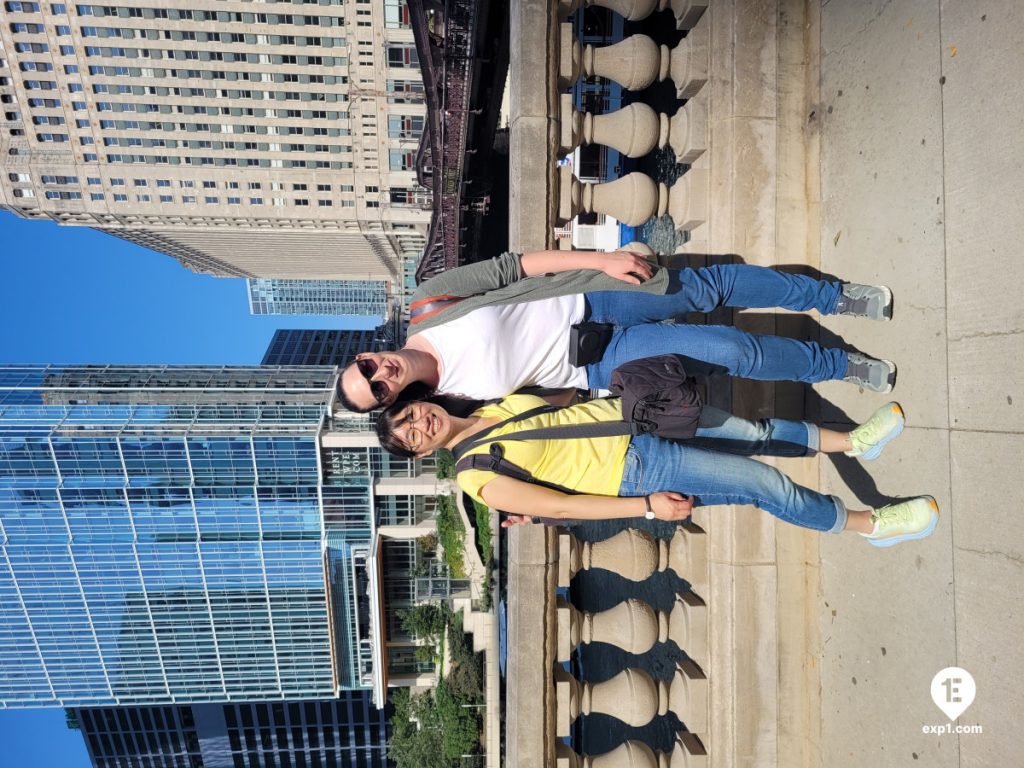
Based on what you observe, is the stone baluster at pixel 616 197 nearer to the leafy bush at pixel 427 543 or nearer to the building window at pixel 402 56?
the leafy bush at pixel 427 543

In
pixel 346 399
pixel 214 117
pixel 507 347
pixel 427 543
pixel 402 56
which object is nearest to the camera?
pixel 346 399

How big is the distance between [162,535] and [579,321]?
34075mm

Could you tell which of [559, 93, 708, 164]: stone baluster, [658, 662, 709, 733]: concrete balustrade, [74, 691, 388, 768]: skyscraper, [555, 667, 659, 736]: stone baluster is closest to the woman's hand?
[555, 667, 659, 736]: stone baluster

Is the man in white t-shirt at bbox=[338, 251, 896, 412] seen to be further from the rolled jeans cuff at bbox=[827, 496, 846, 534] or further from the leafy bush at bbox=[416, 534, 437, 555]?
the leafy bush at bbox=[416, 534, 437, 555]

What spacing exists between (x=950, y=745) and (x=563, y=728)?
8.25 ft

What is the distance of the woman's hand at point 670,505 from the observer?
3.12 meters

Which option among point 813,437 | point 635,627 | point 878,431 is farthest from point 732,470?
point 635,627

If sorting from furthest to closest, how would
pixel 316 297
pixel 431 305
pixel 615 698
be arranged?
pixel 316 297, pixel 615 698, pixel 431 305

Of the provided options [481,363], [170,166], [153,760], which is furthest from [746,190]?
[153,760]

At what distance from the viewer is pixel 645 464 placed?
3.27 metres

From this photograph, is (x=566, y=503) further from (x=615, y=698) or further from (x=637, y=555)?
(x=615, y=698)

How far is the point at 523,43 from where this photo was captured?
439 cm

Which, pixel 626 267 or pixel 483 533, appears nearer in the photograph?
pixel 626 267

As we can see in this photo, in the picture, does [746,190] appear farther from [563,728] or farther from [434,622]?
[434,622]
